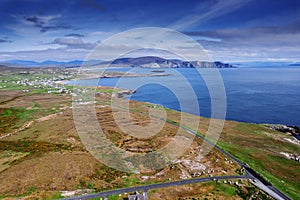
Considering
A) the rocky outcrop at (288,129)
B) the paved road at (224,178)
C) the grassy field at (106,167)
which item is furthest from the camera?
the rocky outcrop at (288,129)

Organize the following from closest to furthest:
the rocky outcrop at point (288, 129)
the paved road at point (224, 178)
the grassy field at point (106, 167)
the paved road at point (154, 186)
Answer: the paved road at point (154, 186) < the paved road at point (224, 178) < the grassy field at point (106, 167) < the rocky outcrop at point (288, 129)

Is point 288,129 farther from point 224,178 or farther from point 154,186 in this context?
point 154,186

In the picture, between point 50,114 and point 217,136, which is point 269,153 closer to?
point 217,136

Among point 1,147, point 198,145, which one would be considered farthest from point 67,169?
point 198,145

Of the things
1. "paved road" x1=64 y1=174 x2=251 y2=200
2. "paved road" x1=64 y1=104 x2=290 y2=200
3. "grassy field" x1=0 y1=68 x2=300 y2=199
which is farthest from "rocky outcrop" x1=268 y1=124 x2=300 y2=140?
"paved road" x1=64 y1=174 x2=251 y2=200

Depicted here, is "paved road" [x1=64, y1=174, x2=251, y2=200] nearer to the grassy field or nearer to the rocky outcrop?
the grassy field

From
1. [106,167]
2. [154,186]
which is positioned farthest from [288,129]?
[106,167]

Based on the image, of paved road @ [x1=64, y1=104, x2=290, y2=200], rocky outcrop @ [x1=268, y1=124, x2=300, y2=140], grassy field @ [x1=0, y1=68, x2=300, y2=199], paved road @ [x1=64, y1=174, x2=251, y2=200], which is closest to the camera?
paved road @ [x1=64, y1=174, x2=251, y2=200]

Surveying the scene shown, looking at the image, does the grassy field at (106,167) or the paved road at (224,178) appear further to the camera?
the grassy field at (106,167)

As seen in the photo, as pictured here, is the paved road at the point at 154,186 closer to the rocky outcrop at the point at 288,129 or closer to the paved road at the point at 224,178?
the paved road at the point at 224,178

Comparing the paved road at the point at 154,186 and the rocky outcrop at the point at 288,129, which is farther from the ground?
the paved road at the point at 154,186

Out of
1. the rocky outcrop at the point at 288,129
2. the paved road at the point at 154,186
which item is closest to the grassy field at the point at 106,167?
the paved road at the point at 154,186
